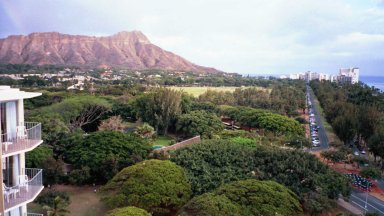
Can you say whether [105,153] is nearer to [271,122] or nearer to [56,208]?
[56,208]

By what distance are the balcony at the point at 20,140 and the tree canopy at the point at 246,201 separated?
444 inches

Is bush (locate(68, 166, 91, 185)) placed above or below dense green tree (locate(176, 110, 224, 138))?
below

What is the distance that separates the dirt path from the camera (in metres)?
24.9

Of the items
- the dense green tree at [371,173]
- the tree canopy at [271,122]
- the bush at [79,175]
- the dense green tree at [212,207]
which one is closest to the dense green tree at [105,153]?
the bush at [79,175]

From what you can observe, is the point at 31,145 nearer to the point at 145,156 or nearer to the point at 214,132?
the point at 145,156

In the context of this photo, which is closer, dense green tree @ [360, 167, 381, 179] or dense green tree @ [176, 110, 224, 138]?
dense green tree @ [360, 167, 381, 179]

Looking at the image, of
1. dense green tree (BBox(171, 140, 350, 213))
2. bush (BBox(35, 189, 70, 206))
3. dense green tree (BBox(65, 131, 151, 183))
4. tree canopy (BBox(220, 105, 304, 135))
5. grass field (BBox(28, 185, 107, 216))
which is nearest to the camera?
bush (BBox(35, 189, 70, 206))

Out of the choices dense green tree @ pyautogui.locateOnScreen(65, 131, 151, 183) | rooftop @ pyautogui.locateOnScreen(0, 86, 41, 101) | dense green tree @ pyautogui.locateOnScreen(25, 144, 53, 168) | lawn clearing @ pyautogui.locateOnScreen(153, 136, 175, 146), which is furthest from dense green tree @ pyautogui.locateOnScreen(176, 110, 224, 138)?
rooftop @ pyautogui.locateOnScreen(0, 86, 41, 101)

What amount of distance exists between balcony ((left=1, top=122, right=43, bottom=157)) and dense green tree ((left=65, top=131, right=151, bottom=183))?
1746 centimetres

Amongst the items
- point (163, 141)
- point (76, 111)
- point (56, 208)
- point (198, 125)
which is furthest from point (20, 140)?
point (76, 111)

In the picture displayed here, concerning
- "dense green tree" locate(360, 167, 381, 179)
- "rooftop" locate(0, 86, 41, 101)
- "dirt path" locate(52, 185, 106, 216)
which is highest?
"rooftop" locate(0, 86, 41, 101)

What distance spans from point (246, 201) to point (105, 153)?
14.5 m

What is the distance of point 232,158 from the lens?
28891 mm

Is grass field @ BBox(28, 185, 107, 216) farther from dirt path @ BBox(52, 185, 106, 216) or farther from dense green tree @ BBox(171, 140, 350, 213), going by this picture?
dense green tree @ BBox(171, 140, 350, 213)
